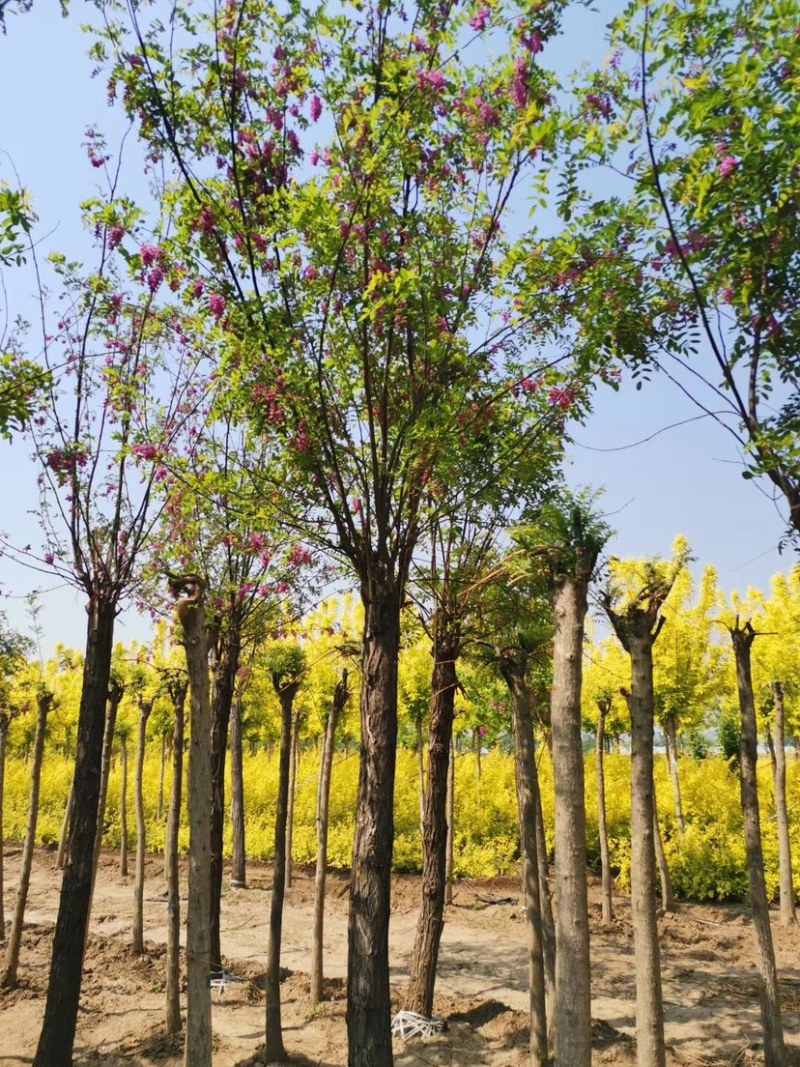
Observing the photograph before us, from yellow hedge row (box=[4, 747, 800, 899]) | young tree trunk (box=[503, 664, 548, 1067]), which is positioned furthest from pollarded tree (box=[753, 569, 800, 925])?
young tree trunk (box=[503, 664, 548, 1067])

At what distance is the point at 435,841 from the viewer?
898 centimetres

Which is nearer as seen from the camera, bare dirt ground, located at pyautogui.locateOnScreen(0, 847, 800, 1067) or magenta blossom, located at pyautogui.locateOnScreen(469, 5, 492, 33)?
magenta blossom, located at pyautogui.locateOnScreen(469, 5, 492, 33)

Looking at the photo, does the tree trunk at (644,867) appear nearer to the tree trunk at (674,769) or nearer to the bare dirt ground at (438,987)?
the bare dirt ground at (438,987)

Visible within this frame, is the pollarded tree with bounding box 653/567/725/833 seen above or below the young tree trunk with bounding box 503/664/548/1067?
above

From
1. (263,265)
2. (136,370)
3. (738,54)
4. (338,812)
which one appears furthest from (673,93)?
(338,812)

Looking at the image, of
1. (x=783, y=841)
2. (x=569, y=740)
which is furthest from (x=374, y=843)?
(x=783, y=841)

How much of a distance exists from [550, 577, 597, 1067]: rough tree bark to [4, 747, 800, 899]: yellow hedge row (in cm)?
920

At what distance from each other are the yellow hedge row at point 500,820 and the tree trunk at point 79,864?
6421mm

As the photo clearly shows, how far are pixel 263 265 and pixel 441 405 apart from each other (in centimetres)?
177

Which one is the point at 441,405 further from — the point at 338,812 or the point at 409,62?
the point at 338,812

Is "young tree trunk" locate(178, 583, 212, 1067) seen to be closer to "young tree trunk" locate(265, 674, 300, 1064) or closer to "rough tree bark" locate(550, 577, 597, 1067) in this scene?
"rough tree bark" locate(550, 577, 597, 1067)

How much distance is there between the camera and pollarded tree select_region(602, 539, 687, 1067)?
552 centimetres

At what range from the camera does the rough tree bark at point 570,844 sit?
4.45 metres

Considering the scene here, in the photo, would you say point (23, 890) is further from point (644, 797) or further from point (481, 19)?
point (481, 19)
